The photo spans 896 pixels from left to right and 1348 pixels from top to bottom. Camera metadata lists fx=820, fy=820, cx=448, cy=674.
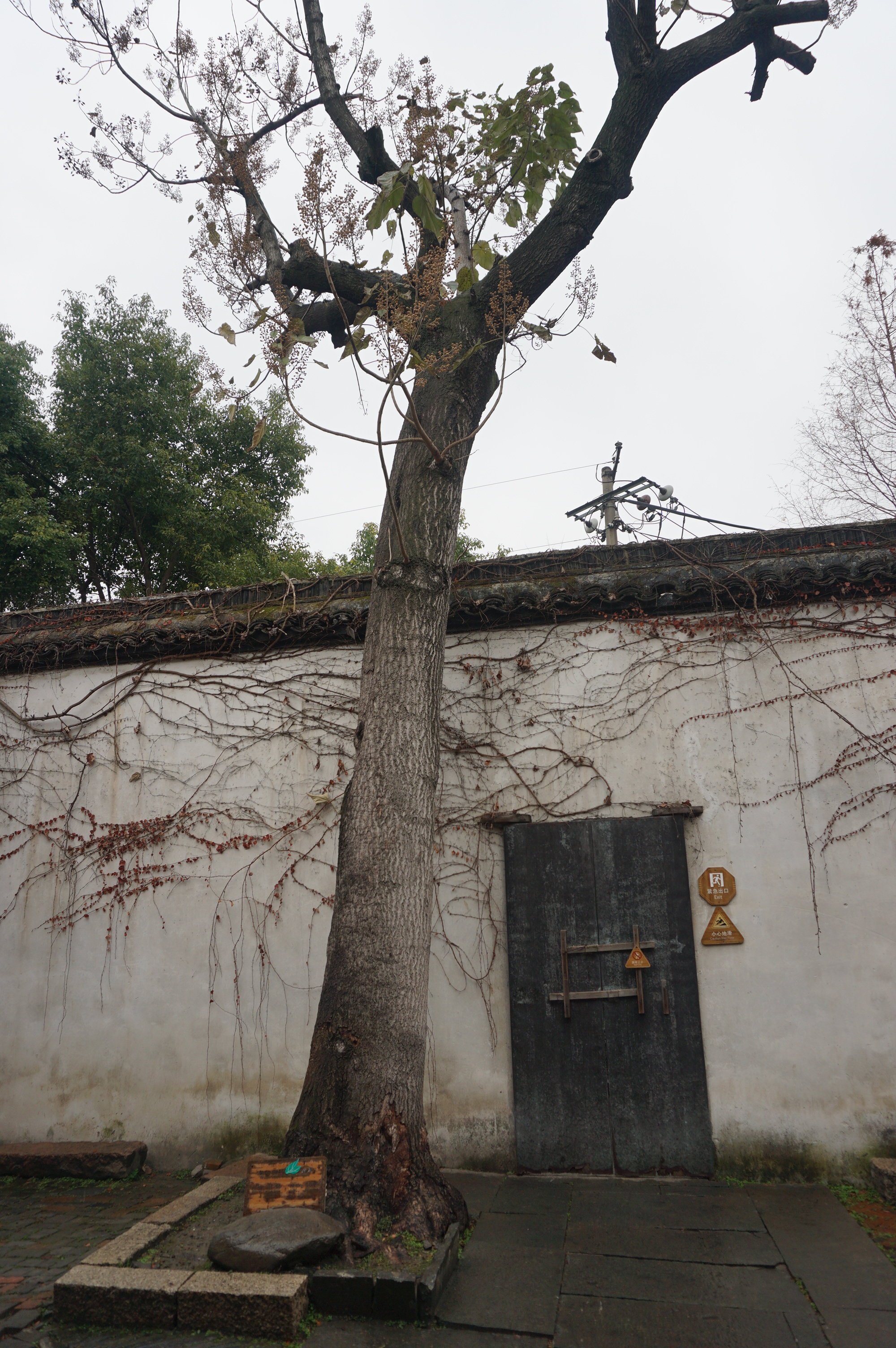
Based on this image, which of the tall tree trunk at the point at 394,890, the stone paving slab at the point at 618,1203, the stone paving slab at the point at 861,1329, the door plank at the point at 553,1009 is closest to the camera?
the stone paving slab at the point at 861,1329

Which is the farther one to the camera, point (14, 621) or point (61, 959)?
point (14, 621)

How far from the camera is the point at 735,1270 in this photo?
3240mm

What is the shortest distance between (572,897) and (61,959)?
343 centimetres

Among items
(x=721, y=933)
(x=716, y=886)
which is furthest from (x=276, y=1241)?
(x=716, y=886)

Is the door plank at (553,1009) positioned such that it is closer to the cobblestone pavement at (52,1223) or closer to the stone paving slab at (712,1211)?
the stone paving slab at (712,1211)

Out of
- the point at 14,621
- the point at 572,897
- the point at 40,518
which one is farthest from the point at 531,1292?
the point at 40,518

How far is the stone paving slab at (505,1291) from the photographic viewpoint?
289cm

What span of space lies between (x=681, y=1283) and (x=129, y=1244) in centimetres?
217

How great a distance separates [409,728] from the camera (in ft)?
12.8

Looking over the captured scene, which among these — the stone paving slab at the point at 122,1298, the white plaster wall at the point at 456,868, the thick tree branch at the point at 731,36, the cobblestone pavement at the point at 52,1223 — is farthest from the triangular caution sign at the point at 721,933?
the thick tree branch at the point at 731,36

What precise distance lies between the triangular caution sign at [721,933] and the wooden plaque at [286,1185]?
2.43 metres

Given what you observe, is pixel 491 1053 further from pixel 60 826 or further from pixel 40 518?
pixel 40 518

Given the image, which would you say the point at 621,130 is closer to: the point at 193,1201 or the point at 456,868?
the point at 456,868

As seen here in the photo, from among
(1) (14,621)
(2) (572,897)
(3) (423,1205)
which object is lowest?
(3) (423,1205)
